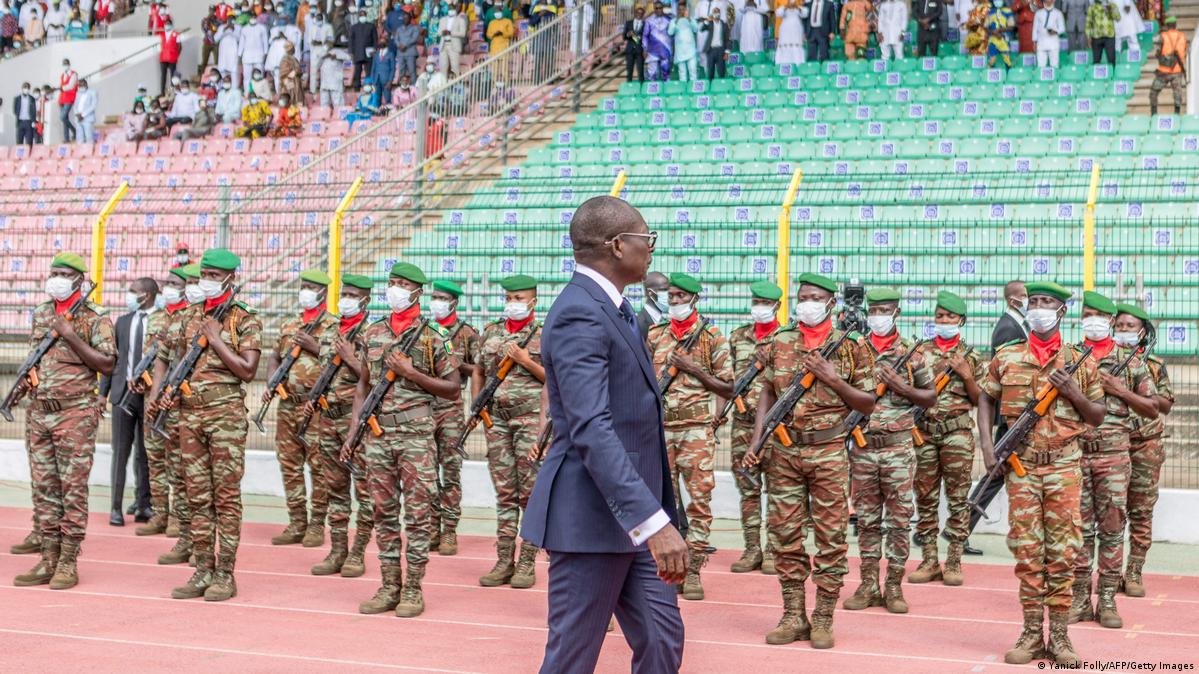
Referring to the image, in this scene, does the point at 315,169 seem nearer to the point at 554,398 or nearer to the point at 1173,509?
the point at 1173,509

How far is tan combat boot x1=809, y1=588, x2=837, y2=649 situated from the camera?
768 cm

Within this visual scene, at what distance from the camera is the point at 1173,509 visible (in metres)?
11.1

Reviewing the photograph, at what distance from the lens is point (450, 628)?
26.8 ft

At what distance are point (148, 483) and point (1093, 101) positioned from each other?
12.5m

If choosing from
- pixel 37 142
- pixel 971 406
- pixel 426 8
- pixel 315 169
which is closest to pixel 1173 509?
pixel 971 406

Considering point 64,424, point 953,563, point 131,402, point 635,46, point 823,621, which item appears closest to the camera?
point 823,621

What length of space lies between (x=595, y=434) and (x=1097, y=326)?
481 centimetres

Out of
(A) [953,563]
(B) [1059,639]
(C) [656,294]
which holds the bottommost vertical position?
(A) [953,563]

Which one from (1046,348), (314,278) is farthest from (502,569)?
(1046,348)

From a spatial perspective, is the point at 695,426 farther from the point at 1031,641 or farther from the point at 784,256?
the point at 784,256

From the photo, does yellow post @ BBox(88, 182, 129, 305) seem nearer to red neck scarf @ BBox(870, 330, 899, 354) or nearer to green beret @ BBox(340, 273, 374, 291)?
green beret @ BBox(340, 273, 374, 291)

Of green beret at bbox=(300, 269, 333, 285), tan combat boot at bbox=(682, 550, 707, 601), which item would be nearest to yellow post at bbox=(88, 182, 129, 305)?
green beret at bbox=(300, 269, 333, 285)

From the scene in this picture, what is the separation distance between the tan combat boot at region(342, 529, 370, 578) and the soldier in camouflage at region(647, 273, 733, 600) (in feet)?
7.13

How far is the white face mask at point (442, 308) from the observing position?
10445mm
